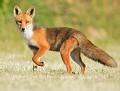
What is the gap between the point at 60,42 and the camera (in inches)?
523

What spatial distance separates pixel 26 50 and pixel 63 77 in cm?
1080

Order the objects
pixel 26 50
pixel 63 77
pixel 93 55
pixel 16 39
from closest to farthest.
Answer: pixel 63 77, pixel 93 55, pixel 26 50, pixel 16 39

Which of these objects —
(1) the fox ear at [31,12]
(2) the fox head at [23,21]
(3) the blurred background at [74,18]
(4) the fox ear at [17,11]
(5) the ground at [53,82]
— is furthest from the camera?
(3) the blurred background at [74,18]

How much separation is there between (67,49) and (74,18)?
16213 mm

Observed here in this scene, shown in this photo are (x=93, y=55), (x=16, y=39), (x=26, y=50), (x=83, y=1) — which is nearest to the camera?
(x=93, y=55)

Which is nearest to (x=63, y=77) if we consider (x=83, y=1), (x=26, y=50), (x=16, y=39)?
(x=26, y=50)

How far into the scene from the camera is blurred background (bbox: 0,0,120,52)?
960 inches

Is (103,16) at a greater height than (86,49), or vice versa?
(103,16)

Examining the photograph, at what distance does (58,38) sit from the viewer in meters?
13.4

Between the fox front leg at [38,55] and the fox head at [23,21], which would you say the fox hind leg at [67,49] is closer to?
the fox front leg at [38,55]

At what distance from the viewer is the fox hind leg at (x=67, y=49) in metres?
12.6

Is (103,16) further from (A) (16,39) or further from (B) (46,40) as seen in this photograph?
(B) (46,40)

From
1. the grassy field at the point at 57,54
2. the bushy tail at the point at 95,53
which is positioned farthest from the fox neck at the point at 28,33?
the bushy tail at the point at 95,53

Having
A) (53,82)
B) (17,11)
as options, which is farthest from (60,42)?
(53,82)
